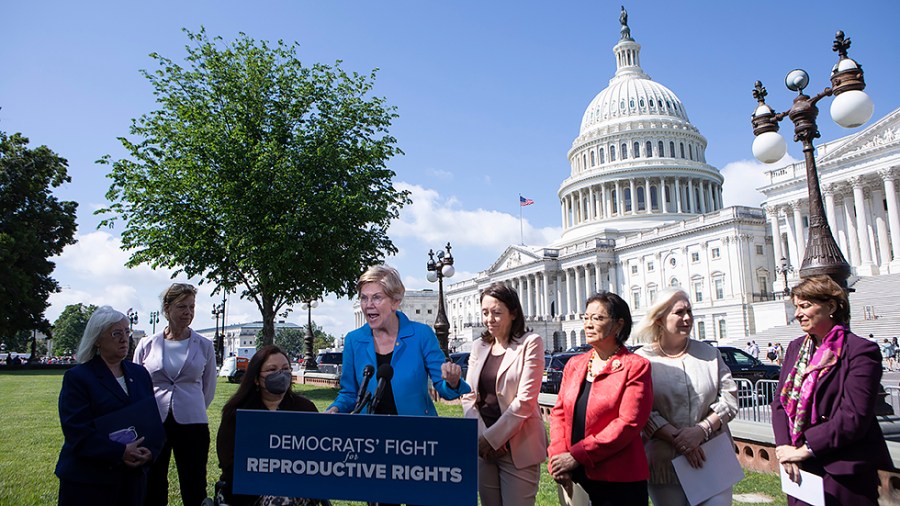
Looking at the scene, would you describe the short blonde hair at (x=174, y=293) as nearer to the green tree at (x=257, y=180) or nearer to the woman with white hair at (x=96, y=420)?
the woman with white hair at (x=96, y=420)

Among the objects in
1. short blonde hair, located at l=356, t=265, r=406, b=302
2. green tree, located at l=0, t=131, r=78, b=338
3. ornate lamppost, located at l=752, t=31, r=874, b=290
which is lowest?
short blonde hair, located at l=356, t=265, r=406, b=302

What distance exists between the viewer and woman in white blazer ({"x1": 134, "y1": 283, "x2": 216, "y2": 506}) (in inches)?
220

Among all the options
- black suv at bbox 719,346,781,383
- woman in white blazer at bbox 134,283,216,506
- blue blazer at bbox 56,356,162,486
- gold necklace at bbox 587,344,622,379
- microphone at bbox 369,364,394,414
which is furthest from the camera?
black suv at bbox 719,346,781,383

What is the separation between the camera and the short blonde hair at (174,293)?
5758mm

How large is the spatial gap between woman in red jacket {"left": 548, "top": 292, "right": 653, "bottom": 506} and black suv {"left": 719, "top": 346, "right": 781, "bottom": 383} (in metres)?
16.3

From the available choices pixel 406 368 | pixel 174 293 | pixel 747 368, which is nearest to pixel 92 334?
pixel 174 293

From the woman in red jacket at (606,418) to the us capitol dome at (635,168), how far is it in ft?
284

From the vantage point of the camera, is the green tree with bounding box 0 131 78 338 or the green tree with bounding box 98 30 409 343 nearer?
the green tree with bounding box 98 30 409 343

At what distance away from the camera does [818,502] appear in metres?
3.75

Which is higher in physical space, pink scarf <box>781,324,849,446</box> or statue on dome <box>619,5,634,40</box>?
statue on dome <box>619,5,634,40</box>

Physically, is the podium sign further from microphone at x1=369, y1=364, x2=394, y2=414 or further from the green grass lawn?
the green grass lawn

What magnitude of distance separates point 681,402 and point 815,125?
7.35 metres

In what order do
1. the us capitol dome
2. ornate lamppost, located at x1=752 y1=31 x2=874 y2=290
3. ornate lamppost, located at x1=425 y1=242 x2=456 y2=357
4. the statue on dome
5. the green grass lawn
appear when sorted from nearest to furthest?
the green grass lawn → ornate lamppost, located at x1=752 y1=31 x2=874 y2=290 → ornate lamppost, located at x1=425 y1=242 x2=456 y2=357 → the us capitol dome → the statue on dome

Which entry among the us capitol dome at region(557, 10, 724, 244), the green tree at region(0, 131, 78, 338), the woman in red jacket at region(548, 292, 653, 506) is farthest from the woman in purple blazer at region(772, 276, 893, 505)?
the us capitol dome at region(557, 10, 724, 244)
